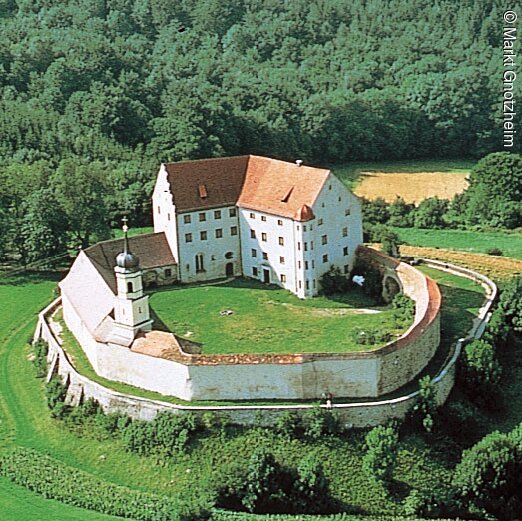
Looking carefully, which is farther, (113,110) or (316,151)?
(316,151)

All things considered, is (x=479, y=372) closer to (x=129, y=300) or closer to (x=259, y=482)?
(x=259, y=482)

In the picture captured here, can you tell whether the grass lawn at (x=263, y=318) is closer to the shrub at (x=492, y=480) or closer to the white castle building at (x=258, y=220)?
the white castle building at (x=258, y=220)

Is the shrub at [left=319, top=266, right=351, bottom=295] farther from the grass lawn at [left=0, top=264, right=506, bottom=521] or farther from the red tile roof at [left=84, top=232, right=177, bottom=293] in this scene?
the grass lawn at [left=0, top=264, right=506, bottom=521]

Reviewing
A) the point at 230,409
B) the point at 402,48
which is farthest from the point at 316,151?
the point at 230,409

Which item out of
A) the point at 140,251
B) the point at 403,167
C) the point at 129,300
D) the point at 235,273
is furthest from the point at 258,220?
the point at 403,167

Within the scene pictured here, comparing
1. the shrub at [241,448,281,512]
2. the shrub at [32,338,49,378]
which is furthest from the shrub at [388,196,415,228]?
the shrub at [241,448,281,512]

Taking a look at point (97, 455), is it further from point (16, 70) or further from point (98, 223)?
point (16, 70)
